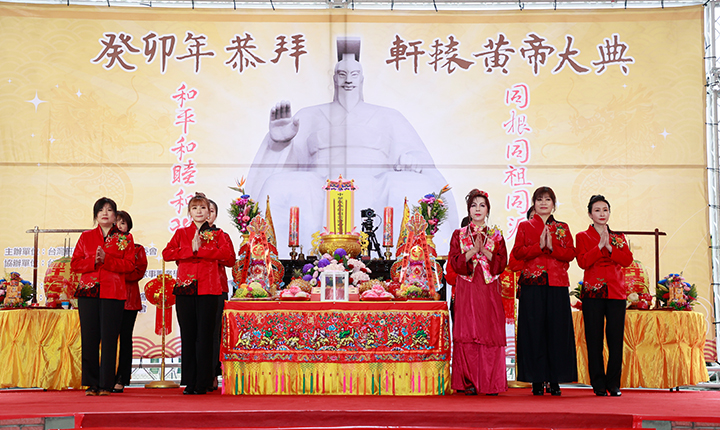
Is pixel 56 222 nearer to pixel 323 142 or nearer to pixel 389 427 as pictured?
pixel 323 142

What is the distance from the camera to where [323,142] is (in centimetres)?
686

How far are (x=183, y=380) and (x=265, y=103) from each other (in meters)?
3.37

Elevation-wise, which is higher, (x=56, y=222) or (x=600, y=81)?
(x=600, y=81)

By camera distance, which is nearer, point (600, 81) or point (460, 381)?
point (460, 381)

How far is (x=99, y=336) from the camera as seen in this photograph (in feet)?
14.8

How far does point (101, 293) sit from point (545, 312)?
2938mm

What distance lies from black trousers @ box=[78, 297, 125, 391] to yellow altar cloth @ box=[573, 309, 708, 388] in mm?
3503

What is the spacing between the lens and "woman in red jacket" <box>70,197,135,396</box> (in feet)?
14.5

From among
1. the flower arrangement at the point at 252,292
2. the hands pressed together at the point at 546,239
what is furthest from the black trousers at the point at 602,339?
the flower arrangement at the point at 252,292

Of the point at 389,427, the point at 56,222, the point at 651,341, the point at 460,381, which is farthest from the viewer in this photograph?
the point at 56,222

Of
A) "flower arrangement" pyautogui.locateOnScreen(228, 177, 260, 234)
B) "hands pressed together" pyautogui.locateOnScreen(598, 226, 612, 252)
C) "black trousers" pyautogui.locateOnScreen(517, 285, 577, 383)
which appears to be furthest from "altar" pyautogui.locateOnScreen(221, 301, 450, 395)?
"hands pressed together" pyautogui.locateOnScreen(598, 226, 612, 252)

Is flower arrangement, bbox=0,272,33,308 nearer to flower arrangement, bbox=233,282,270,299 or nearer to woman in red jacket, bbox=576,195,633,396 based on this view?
flower arrangement, bbox=233,282,270,299

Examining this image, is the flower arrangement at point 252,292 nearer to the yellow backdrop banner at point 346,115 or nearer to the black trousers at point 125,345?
the black trousers at point 125,345

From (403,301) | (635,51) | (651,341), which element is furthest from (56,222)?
(635,51)
